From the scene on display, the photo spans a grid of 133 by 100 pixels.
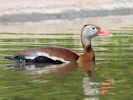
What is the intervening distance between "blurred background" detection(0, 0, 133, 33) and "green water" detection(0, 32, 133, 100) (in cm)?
1234

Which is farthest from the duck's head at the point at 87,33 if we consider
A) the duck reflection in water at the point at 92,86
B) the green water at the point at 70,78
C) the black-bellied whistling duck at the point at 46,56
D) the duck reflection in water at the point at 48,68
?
the duck reflection in water at the point at 92,86

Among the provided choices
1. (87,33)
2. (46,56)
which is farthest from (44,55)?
(87,33)

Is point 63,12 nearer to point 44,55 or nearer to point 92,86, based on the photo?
point 44,55

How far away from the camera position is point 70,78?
12164 millimetres

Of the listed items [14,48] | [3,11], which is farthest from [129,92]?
[3,11]

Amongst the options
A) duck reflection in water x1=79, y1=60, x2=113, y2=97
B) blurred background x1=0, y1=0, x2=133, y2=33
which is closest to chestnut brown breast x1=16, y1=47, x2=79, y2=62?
duck reflection in water x1=79, y1=60, x2=113, y2=97

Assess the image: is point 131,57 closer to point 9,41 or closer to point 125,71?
point 125,71

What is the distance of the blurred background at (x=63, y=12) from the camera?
97.2 feet

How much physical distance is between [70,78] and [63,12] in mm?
19474

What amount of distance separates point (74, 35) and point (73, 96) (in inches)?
425

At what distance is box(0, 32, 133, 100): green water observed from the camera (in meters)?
10.5

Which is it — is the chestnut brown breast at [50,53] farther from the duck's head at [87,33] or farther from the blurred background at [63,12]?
the blurred background at [63,12]

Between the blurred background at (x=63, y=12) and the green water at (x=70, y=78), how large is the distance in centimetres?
1234

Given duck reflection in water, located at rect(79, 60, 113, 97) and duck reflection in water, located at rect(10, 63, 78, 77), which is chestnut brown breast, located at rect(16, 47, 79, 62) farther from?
duck reflection in water, located at rect(79, 60, 113, 97)
